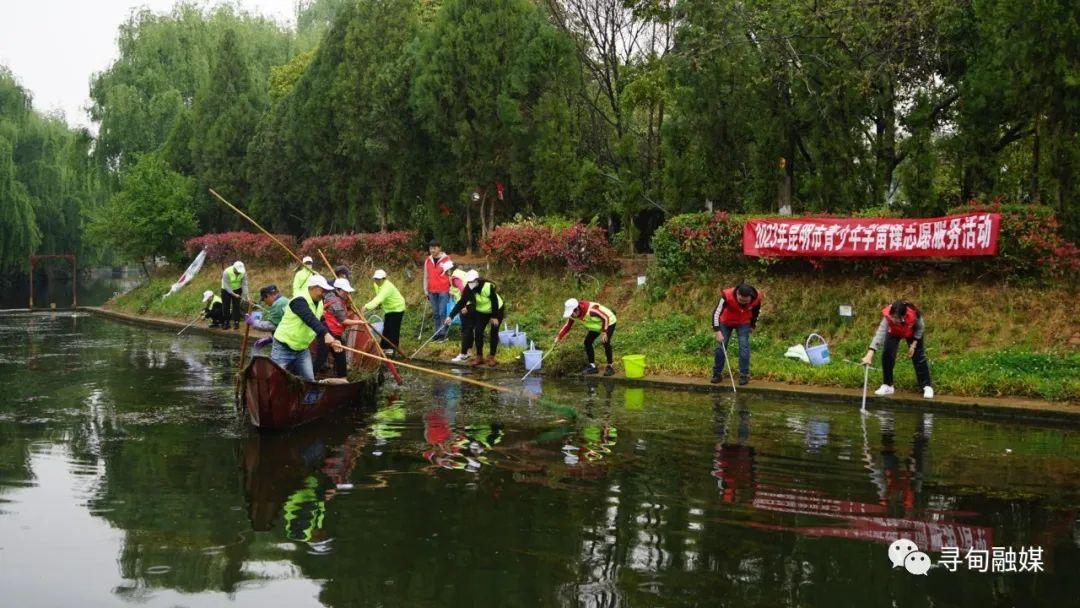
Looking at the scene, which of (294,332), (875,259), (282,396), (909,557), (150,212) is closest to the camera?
(909,557)

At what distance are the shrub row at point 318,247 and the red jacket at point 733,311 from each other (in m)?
9.11

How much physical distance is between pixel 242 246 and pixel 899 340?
26.2 meters

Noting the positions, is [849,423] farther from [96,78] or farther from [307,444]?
[96,78]

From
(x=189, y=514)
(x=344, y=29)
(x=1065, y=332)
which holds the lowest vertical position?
(x=189, y=514)

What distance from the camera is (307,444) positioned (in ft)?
37.4

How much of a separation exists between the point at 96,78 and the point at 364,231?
839 inches

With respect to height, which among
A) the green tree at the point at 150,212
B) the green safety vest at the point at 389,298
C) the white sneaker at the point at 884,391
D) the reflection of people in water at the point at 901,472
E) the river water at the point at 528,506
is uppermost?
the green tree at the point at 150,212

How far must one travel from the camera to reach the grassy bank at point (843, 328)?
14805 millimetres

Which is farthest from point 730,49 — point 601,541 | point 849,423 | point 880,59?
point 601,541

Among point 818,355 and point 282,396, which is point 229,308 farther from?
point 818,355

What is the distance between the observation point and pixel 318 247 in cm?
3119

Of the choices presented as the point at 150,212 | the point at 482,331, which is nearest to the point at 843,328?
the point at 482,331

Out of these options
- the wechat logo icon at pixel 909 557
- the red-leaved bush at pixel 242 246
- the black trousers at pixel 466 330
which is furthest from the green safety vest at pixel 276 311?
the red-leaved bush at pixel 242 246

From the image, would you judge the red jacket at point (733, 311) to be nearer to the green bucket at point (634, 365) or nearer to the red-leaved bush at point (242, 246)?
the green bucket at point (634, 365)
